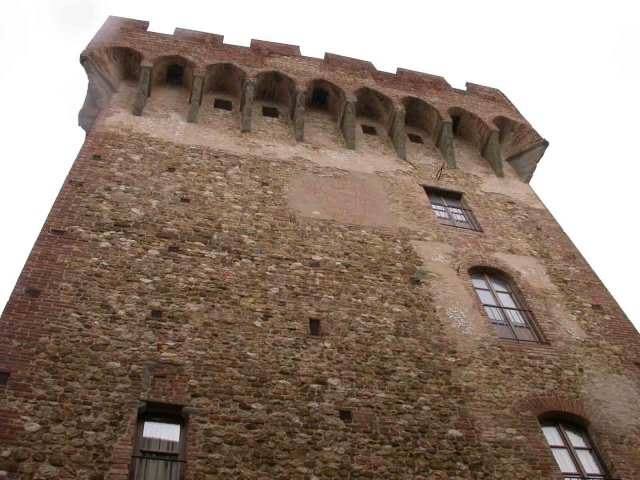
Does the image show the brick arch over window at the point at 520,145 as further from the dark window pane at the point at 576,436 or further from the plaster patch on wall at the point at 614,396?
the dark window pane at the point at 576,436

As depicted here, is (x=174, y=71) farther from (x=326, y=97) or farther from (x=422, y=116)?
(x=422, y=116)

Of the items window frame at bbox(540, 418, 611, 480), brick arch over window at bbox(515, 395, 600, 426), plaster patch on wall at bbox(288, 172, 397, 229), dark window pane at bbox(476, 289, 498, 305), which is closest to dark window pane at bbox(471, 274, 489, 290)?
dark window pane at bbox(476, 289, 498, 305)

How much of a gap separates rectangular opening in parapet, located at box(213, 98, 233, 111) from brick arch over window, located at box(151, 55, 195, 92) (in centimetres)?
71

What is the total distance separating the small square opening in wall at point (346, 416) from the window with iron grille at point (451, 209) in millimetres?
5067

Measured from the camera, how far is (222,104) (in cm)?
1315

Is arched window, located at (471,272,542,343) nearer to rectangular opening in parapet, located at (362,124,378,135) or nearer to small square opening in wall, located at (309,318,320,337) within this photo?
small square opening in wall, located at (309,318,320,337)

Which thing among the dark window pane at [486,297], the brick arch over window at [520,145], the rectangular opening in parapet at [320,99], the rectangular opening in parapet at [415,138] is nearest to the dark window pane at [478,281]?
the dark window pane at [486,297]

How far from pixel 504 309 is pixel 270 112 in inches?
275

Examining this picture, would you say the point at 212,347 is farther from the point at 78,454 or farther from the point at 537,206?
the point at 537,206

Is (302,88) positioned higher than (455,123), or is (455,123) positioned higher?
(302,88)

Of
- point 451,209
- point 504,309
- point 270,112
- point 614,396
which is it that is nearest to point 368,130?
point 270,112

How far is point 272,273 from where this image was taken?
8.47 meters

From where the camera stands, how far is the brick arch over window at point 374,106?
544 inches

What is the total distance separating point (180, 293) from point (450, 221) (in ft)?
17.9
